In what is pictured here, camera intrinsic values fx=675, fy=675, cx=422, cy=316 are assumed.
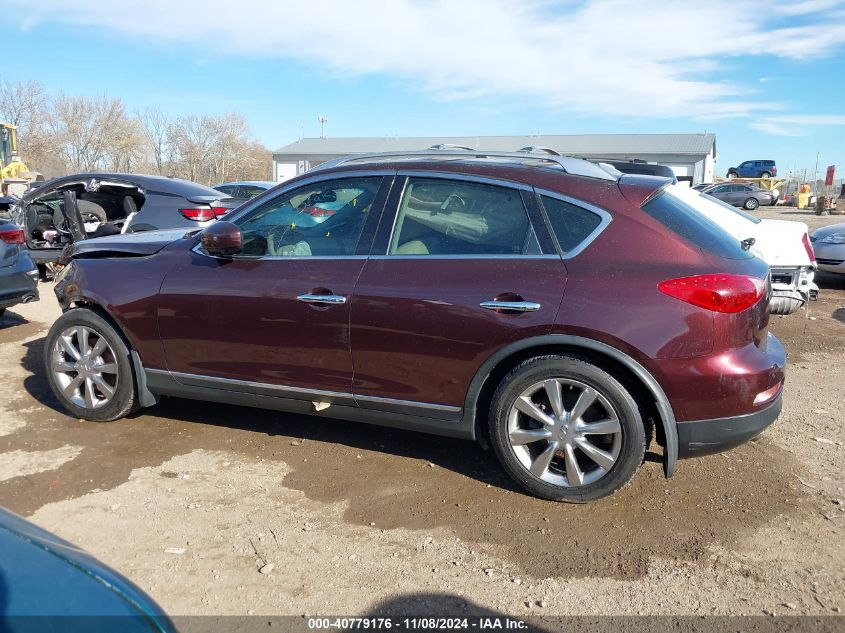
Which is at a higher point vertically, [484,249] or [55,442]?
[484,249]

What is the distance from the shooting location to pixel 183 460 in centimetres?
411

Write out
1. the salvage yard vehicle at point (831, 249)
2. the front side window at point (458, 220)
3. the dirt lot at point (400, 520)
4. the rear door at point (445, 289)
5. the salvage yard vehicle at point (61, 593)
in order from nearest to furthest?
the salvage yard vehicle at point (61, 593)
the dirt lot at point (400, 520)
the rear door at point (445, 289)
the front side window at point (458, 220)
the salvage yard vehicle at point (831, 249)

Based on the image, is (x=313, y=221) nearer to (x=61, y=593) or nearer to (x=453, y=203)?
(x=453, y=203)

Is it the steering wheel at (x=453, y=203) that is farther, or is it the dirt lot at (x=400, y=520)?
the steering wheel at (x=453, y=203)

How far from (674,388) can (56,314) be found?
7246 mm

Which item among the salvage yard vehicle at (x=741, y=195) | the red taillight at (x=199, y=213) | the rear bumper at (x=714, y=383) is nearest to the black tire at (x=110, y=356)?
the rear bumper at (x=714, y=383)

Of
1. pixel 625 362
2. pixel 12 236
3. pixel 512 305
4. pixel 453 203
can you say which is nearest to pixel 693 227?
pixel 625 362

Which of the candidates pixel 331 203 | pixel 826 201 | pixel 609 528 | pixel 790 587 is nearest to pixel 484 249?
pixel 331 203

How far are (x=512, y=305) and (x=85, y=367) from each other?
3016 mm

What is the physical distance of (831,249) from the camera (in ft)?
33.1

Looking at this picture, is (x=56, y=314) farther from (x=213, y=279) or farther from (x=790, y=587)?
(x=790, y=587)

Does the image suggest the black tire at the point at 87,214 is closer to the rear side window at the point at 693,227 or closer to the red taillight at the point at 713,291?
the rear side window at the point at 693,227

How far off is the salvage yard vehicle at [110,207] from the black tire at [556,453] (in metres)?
5.96

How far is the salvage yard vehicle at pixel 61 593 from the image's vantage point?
1.43 m
